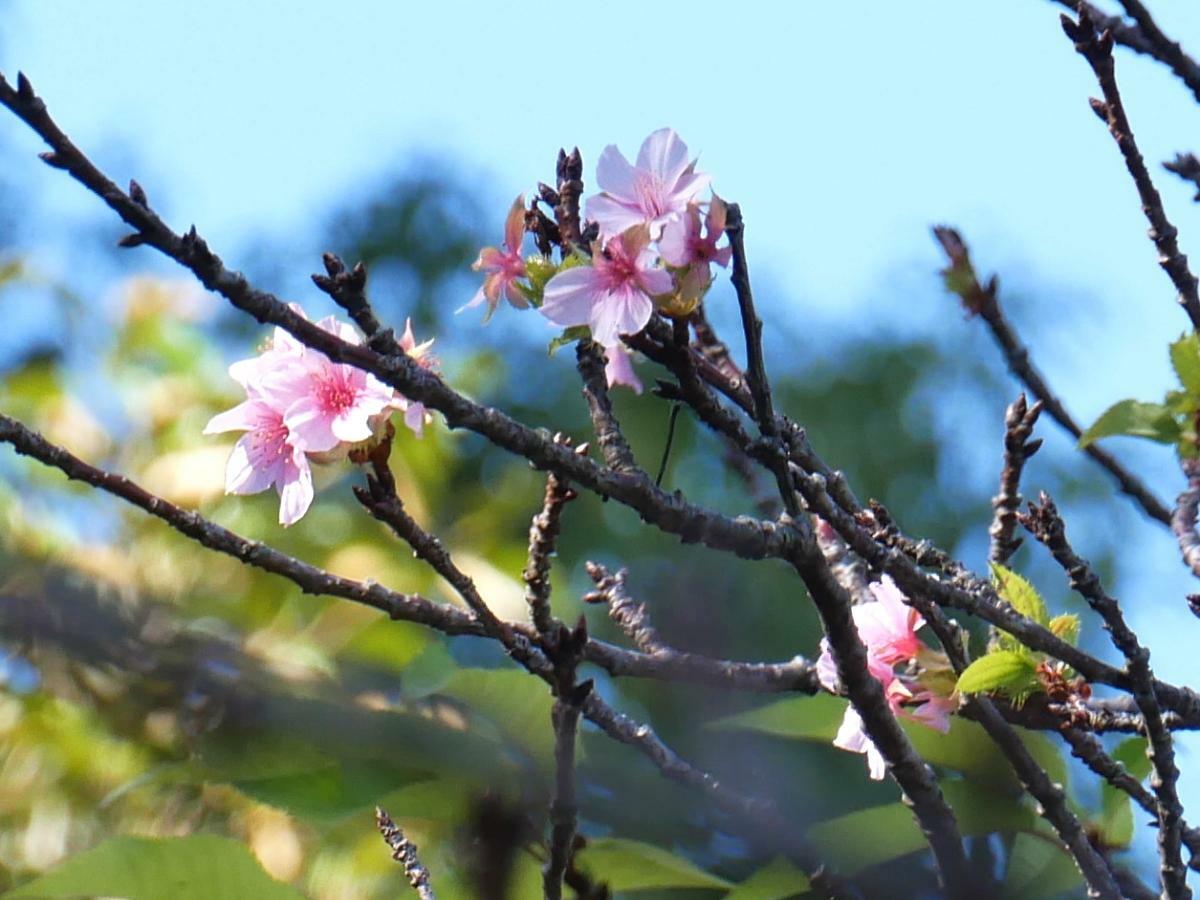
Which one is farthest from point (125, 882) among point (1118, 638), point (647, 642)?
point (1118, 638)

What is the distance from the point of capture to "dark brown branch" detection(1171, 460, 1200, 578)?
1.31 meters

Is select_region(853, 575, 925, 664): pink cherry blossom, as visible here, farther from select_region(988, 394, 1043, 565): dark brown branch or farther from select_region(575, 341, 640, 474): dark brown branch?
select_region(575, 341, 640, 474): dark brown branch

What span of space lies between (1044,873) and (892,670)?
0.24 metres

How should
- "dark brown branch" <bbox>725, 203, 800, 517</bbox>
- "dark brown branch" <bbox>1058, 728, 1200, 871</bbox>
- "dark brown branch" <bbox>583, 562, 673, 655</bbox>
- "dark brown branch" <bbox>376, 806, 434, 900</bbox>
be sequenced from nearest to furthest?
"dark brown branch" <bbox>725, 203, 800, 517</bbox> → "dark brown branch" <bbox>376, 806, 434, 900</bbox> → "dark brown branch" <bbox>1058, 728, 1200, 871</bbox> → "dark brown branch" <bbox>583, 562, 673, 655</bbox>

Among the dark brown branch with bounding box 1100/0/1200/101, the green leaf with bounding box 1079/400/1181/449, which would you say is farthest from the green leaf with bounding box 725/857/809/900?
the dark brown branch with bounding box 1100/0/1200/101

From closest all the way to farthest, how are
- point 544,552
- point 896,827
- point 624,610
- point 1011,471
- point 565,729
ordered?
point 565,729
point 544,552
point 896,827
point 1011,471
point 624,610

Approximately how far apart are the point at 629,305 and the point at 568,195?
17 cm

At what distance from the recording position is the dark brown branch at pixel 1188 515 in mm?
1311

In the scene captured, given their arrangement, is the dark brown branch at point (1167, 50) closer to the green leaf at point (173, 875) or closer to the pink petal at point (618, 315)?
the pink petal at point (618, 315)

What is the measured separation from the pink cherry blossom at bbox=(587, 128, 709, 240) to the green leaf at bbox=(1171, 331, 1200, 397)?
Answer: 1.41 feet

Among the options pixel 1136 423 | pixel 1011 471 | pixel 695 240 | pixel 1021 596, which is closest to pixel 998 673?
pixel 1021 596

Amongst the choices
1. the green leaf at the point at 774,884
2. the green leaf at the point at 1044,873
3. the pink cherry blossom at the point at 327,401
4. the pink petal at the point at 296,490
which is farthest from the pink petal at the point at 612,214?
the green leaf at the point at 1044,873

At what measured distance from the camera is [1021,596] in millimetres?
1242

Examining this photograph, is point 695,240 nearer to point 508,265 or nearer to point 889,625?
point 508,265
